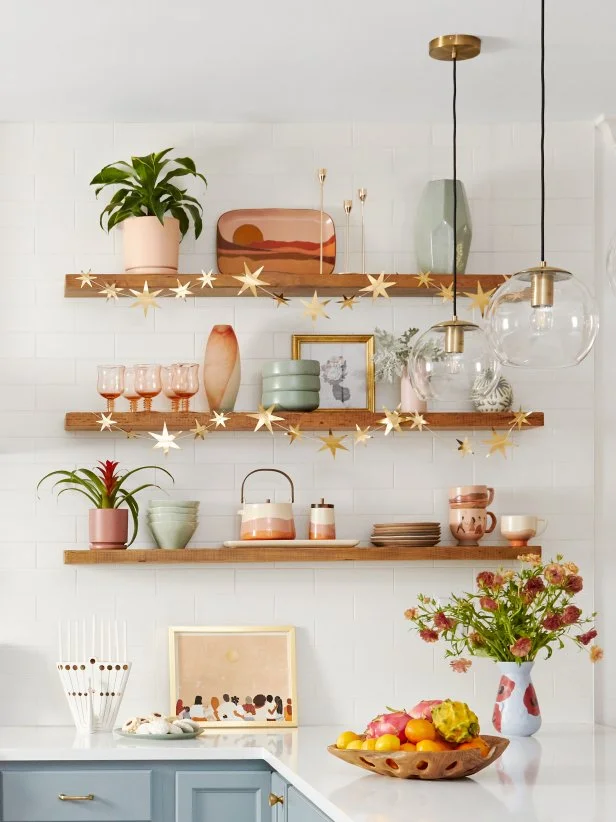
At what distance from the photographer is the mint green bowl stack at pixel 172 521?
3.77 m

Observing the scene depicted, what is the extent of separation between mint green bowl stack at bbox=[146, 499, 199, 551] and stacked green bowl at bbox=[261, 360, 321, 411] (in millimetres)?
428

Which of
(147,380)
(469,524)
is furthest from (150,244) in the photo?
(469,524)

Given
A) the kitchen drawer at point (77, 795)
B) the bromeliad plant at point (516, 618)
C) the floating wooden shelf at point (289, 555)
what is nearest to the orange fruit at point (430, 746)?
the bromeliad plant at point (516, 618)

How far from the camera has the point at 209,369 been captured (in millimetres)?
3854

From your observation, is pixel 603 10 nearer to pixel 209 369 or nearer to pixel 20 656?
pixel 209 369

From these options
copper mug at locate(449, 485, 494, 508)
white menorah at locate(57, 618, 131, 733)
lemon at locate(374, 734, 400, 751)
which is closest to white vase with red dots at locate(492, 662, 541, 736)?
copper mug at locate(449, 485, 494, 508)

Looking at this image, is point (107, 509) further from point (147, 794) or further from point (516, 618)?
point (516, 618)

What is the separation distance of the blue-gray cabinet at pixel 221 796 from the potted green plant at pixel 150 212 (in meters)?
1.60

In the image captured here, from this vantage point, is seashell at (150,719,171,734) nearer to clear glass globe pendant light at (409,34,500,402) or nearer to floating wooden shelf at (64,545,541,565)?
floating wooden shelf at (64,545,541,565)

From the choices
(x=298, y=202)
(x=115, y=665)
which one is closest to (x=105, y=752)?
(x=115, y=665)

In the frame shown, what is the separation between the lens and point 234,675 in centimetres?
385

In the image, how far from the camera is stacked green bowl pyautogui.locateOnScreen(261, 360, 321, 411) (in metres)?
3.81

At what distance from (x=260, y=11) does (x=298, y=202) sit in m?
0.96

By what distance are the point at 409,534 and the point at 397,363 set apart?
1.89 feet
